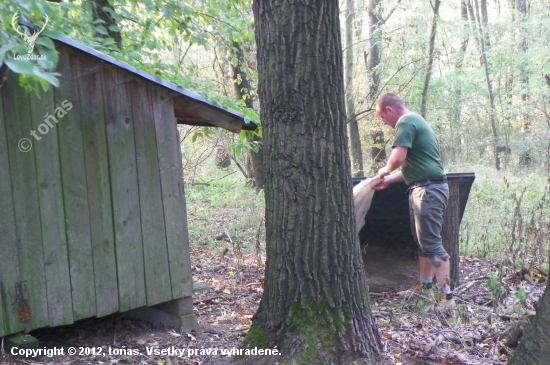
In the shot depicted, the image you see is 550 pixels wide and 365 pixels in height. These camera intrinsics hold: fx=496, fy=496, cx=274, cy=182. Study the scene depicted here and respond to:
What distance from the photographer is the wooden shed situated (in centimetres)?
400

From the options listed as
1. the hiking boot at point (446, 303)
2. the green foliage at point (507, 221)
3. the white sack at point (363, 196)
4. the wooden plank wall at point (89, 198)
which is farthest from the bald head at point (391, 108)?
the wooden plank wall at point (89, 198)

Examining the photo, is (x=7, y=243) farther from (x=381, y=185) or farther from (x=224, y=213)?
(x=224, y=213)

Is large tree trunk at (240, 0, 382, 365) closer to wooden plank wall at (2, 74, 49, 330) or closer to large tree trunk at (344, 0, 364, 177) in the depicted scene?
wooden plank wall at (2, 74, 49, 330)

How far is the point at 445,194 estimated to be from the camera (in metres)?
5.59

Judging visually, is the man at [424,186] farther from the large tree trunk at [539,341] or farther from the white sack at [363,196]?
the large tree trunk at [539,341]

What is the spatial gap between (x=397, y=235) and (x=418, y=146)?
1482 mm

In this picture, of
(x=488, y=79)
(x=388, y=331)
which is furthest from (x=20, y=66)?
(x=488, y=79)

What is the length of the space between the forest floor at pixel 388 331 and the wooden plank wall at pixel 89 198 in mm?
417

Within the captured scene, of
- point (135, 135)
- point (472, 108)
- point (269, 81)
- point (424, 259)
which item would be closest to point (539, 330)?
point (269, 81)

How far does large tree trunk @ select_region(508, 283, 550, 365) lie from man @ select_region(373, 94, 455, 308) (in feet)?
9.65

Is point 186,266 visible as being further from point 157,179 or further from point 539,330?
point 539,330

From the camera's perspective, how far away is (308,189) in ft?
10.5

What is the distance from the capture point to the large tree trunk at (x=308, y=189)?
320 cm

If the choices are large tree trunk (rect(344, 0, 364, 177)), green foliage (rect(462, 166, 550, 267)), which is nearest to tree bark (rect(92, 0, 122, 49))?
green foliage (rect(462, 166, 550, 267))
